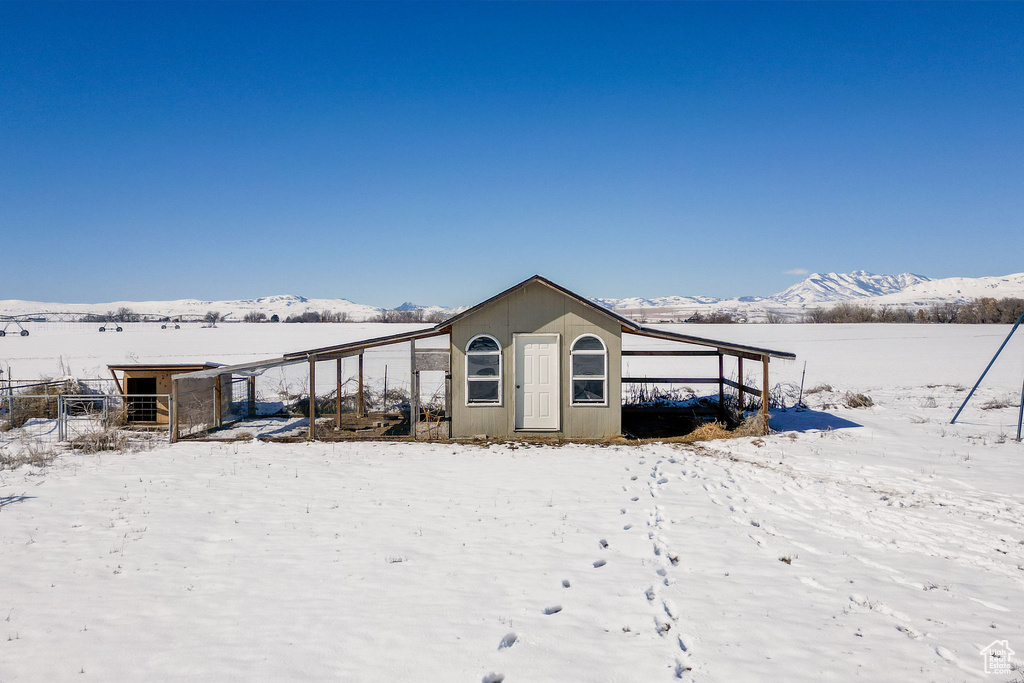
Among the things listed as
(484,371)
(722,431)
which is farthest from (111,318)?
(722,431)

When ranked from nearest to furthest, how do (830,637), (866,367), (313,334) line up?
(830,637) < (866,367) < (313,334)

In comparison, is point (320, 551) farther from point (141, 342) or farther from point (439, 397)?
point (141, 342)

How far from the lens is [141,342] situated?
4628 cm

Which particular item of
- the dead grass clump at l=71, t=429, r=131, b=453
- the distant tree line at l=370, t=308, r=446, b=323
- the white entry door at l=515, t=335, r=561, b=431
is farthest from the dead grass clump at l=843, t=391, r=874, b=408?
the distant tree line at l=370, t=308, r=446, b=323

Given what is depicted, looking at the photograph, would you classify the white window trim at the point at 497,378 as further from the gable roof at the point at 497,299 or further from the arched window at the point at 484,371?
the gable roof at the point at 497,299

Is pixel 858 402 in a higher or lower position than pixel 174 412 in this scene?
lower

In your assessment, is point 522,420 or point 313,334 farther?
point 313,334

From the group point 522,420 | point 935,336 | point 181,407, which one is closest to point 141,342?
point 181,407

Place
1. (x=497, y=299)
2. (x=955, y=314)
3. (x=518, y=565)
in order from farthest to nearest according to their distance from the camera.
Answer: (x=955, y=314) < (x=497, y=299) < (x=518, y=565)

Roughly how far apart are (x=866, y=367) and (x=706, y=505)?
2624 cm

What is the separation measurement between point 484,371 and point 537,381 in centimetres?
134

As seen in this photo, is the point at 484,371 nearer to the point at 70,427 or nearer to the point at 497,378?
the point at 497,378

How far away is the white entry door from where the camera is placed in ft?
44.2

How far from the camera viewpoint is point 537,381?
13.5 m
